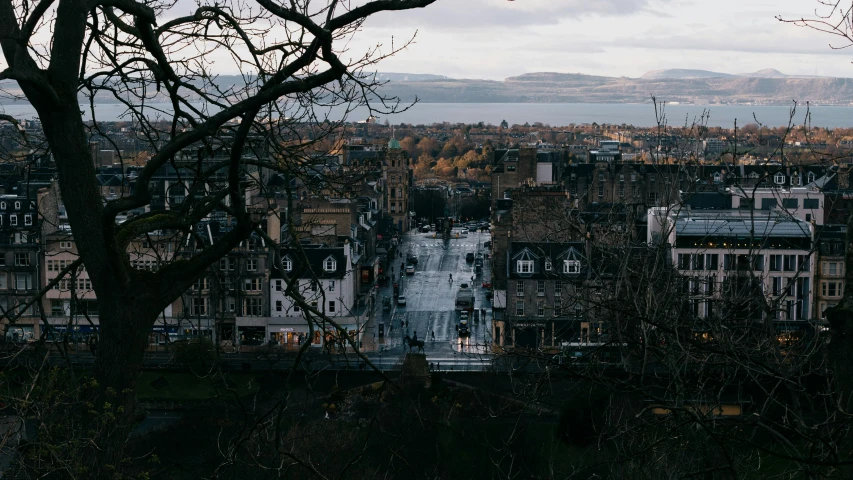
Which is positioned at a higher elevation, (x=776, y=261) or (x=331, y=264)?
(x=776, y=261)

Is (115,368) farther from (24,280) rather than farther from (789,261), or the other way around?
(24,280)

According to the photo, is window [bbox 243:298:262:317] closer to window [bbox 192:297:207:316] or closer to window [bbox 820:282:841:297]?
window [bbox 192:297:207:316]

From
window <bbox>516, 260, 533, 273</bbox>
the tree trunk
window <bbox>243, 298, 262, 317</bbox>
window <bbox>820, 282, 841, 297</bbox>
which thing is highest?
the tree trunk

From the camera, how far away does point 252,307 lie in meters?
33.5

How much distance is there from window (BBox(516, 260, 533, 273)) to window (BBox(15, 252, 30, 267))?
47.9 feet

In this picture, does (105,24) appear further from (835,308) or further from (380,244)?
(380,244)

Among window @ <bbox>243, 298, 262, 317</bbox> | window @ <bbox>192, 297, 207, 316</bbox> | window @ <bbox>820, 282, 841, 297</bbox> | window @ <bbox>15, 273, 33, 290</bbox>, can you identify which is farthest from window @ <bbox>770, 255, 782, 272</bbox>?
window @ <bbox>15, 273, 33, 290</bbox>

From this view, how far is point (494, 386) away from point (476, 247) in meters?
30.2

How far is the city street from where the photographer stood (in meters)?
31.5

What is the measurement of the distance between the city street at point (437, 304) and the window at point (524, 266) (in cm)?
190

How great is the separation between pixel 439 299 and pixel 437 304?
1103mm

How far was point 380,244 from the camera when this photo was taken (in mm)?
49281

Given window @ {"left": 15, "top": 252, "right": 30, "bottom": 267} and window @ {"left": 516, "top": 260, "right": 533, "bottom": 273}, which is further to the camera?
window @ {"left": 15, "top": 252, "right": 30, "bottom": 267}

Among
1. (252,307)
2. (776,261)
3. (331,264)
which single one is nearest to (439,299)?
(331,264)
